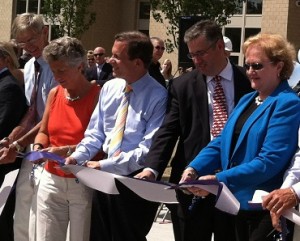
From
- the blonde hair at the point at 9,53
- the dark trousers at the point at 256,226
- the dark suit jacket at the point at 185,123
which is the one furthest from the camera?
the blonde hair at the point at 9,53

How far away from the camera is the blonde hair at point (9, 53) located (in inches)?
248

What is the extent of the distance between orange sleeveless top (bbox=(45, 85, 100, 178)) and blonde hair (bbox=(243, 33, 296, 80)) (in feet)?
5.31

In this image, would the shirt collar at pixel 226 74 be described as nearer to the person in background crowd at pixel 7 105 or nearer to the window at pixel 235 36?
the person in background crowd at pixel 7 105

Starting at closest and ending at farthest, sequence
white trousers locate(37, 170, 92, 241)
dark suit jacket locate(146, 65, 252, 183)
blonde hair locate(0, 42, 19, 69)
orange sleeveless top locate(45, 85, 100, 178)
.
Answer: dark suit jacket locate(146, 65, 252, 183), white trousers locate(37, 170, 92, 241), orange sleeveless top locate(45, 85, 100, 178), blonde hair locate(0, 42, 19, 69)

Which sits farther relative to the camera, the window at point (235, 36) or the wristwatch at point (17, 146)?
the window at point (235, 36)

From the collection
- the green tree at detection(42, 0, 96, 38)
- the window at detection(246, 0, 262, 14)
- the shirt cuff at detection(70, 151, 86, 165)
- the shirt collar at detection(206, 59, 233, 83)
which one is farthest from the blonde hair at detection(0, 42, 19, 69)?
the window at detection(246, 0, 262, 14)

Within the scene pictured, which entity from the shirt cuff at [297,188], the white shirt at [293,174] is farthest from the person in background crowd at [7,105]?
the shirt cuff at [297,188]

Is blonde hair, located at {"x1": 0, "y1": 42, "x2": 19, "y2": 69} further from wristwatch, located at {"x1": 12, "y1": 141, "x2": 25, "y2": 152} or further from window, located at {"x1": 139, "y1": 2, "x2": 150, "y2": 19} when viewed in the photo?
window, located at {"x1": 139, "y1": 2, "x2": 150, "y2": 19}

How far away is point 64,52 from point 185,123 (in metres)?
1.10

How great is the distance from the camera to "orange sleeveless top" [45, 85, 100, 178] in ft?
18.0

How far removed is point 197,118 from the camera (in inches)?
195

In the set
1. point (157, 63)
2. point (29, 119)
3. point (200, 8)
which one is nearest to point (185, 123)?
point (29, 119)

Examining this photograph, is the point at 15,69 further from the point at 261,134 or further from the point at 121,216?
the point at 261,134

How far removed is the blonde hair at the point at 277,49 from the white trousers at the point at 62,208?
180 centimetres
